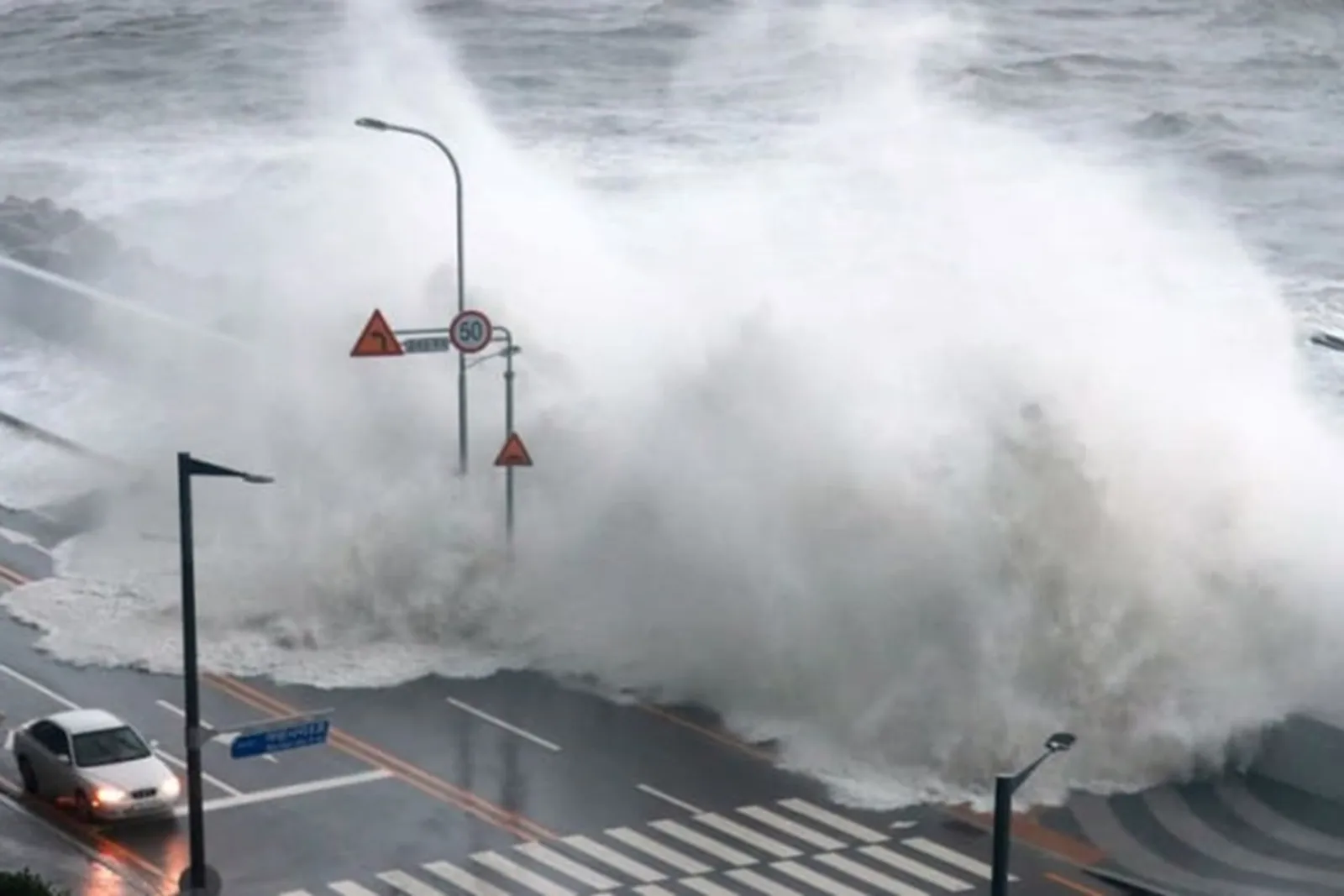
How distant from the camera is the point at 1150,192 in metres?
79.1

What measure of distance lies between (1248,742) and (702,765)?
5777 mm

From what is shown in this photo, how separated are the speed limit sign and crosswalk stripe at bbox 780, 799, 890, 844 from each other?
923cm

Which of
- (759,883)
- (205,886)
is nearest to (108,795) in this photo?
(205,886)

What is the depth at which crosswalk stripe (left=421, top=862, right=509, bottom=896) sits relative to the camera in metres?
21.8

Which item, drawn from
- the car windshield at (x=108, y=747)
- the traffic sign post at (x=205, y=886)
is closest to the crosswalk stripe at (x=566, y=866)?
the traffic sign post at (x=205, y=886)

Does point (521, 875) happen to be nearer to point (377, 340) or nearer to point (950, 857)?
point (950, 857)

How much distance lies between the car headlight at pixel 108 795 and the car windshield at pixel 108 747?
49 centimetres

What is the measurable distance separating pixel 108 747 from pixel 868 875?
783cm

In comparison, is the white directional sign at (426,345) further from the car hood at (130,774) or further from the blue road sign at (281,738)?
the blue road sign at (281,738)

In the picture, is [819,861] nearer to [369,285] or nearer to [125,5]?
[369,285]

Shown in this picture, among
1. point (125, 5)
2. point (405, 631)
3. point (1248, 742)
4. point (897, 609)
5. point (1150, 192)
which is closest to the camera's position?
point (1248, 742)

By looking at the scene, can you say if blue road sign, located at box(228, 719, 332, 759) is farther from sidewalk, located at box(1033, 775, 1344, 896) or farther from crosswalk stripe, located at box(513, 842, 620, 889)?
sidewalk, located at box(1033, 775, 1344, 896)

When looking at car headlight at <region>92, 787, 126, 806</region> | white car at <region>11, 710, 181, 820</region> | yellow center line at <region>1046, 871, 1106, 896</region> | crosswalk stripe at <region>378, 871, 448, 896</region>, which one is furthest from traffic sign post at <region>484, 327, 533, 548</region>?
yellow center line at <region>1046, 871, 1106, 896</region>

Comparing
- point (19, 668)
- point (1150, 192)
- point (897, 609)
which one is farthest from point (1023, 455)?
point (1150, 192)
